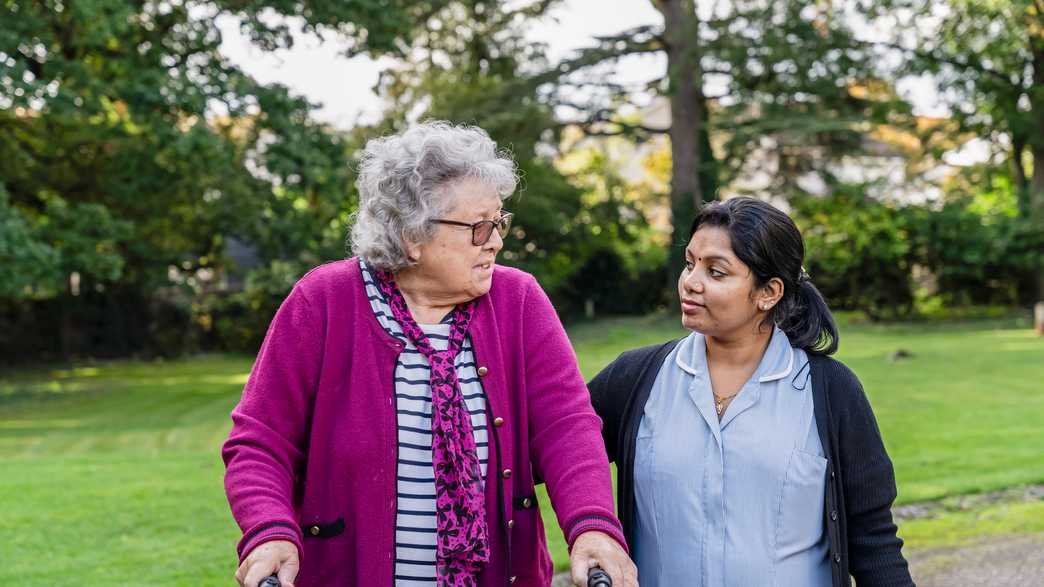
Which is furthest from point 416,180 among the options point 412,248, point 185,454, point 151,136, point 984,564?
point 151,136

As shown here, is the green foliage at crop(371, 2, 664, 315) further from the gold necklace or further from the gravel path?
the gold necklace

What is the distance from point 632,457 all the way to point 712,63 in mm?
23812

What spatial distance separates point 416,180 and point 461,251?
186 millimetres

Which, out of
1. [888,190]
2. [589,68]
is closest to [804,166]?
[888,190]

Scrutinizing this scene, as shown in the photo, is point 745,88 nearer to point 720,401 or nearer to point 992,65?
point 992,65

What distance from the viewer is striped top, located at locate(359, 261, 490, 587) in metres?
2.29

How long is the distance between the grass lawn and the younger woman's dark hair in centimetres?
334

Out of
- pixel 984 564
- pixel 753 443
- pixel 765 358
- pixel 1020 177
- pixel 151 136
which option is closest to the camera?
pixel 753 443

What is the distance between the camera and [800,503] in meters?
2.37

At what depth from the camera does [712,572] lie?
92.4 inches

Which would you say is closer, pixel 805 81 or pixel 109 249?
pixel 109 249

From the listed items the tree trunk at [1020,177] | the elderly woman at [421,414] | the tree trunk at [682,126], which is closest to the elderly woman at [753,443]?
the elderly woman at [421,414]

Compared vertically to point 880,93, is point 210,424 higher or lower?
lower

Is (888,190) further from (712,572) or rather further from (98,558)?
(712,572)
